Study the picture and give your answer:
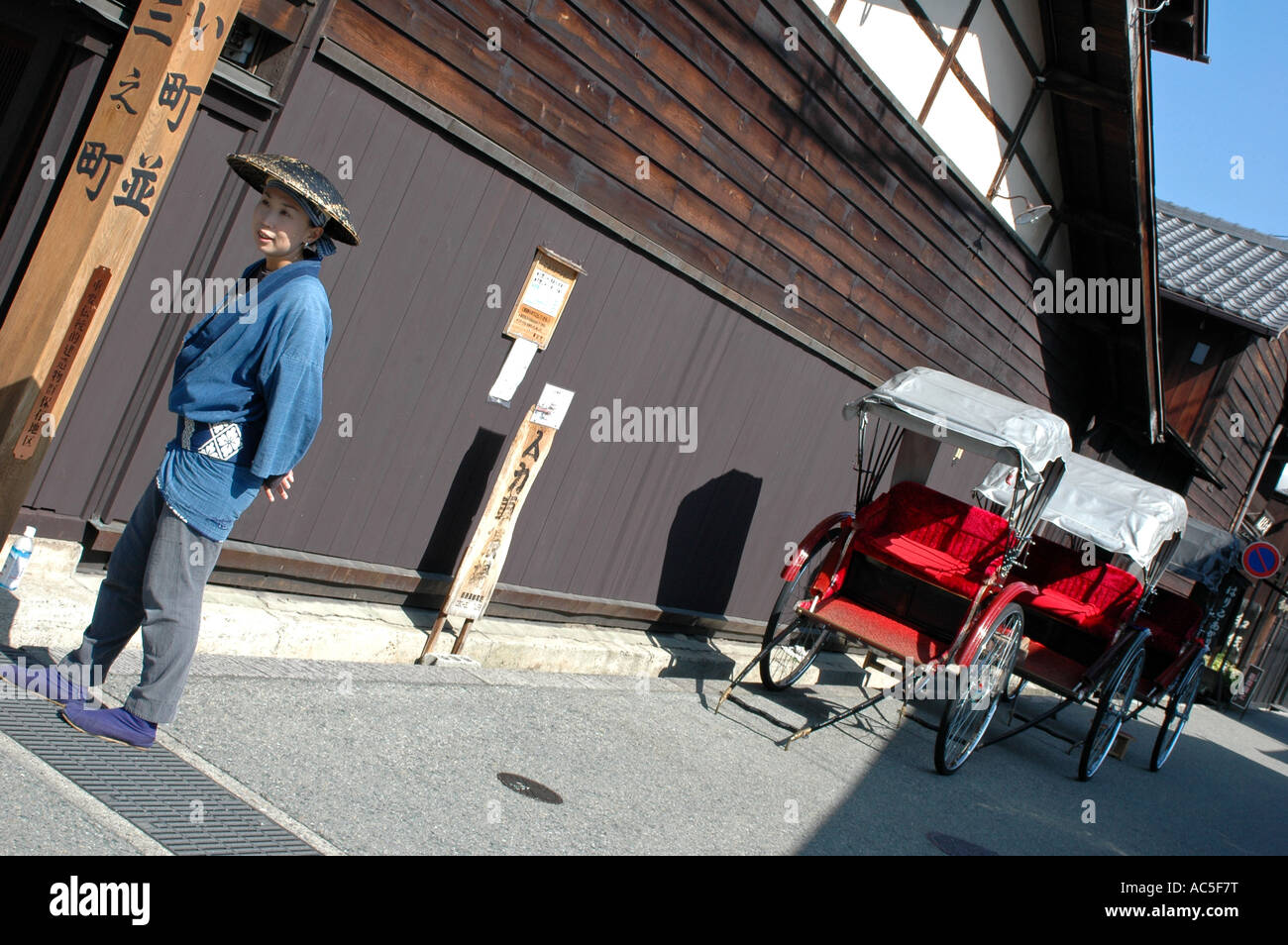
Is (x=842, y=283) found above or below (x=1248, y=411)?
below

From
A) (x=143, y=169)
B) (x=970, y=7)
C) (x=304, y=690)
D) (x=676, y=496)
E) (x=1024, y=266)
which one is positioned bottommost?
(x=304, y=690)

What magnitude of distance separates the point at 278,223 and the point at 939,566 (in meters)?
5.44

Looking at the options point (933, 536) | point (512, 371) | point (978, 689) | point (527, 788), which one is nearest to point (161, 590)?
point (527, 788)

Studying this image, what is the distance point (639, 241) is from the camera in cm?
743

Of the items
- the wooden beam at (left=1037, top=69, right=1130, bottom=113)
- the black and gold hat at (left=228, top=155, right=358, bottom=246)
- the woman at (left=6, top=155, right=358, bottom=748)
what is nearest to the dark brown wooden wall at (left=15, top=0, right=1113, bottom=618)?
the black and gold hat at (left=228, top=155, right=358, bottom=246)

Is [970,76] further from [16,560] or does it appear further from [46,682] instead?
[46,682]

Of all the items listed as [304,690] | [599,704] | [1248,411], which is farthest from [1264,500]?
[304,690]

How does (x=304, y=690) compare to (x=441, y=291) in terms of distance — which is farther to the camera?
(x=441, y=291)

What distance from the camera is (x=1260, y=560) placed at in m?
16.7

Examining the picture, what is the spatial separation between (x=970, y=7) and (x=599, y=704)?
23.4 ft

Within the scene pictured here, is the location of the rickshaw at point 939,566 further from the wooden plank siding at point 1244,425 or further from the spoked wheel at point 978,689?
the wooden plank siding at point 1244,425

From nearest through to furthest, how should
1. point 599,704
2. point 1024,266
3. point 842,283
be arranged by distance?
point 599,704 < point 842,283 < point 1024,266

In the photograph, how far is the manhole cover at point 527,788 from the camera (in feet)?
15.9

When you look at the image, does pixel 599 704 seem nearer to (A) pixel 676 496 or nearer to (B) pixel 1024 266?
(A) pixel 676 496
